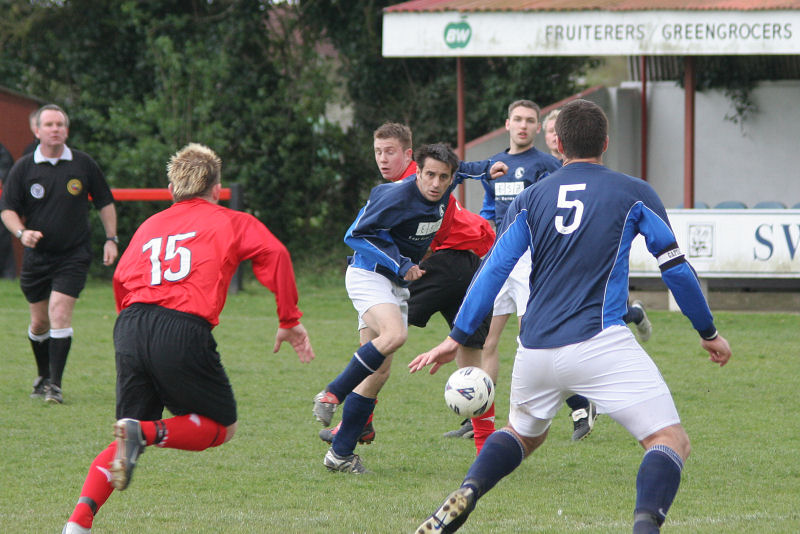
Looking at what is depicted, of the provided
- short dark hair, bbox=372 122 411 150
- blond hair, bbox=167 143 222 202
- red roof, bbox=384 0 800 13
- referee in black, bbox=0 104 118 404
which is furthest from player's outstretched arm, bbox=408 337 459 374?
red roof, bbox=384 0 800 13

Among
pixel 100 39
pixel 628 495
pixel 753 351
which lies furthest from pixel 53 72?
pixel 628 495

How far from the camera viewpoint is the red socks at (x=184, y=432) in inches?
178

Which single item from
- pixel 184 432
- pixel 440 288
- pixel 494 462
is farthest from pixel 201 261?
pixel 440 288

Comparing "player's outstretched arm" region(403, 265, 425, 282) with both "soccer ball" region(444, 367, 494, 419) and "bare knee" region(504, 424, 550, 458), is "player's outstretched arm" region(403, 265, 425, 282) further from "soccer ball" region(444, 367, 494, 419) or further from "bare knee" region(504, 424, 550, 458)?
"bare knee" region(504, 424, 550, 458)

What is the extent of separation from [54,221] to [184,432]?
4.04 m

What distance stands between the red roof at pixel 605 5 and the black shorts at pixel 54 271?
8.51 m

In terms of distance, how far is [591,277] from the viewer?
417cm

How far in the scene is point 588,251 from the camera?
416 cm

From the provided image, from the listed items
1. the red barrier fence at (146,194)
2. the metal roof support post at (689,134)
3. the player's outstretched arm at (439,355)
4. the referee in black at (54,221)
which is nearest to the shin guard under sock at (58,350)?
the referee in black at (54,221)

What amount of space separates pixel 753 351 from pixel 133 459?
7.81m

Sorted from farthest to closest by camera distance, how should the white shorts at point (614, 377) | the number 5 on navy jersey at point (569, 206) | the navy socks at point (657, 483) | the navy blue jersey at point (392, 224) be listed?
the navy blue jersey at point (392, 224)
the number 5 on navy jersey at point (569, 206)
the white shorts at point (614, 377)
the navy socks at point (657, 483)

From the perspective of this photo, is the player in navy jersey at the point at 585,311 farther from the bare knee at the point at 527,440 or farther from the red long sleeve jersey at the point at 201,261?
the red long sleeve jersey at the point at 201,261

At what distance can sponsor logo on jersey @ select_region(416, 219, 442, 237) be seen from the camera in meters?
6.12

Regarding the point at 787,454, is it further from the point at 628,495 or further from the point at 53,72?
the point at 53,72
